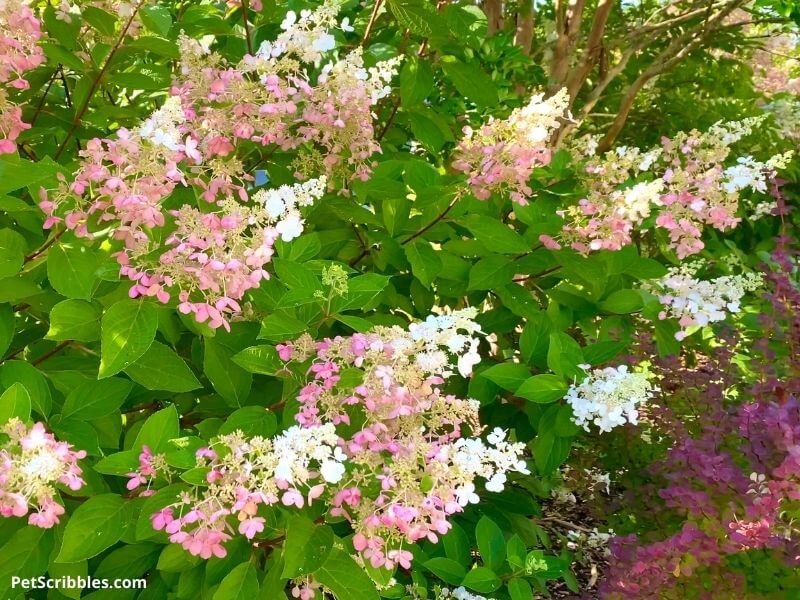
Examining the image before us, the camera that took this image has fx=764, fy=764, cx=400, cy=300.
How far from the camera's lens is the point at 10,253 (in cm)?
148

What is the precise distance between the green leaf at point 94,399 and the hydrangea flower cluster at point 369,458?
0.98ft

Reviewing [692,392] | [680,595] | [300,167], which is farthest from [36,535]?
[692,392]

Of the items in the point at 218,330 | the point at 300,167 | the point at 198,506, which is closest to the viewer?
the point at 198,506

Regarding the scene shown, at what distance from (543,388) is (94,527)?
991 millimetres

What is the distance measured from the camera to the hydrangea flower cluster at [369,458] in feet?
3.93

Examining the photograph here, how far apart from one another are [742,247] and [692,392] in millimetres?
2676

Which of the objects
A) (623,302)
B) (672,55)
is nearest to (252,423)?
(623,302)

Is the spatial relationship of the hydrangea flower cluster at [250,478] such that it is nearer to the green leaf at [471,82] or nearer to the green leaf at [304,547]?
the green leaf at [304,547]

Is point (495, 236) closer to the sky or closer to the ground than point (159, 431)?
closer to the sky

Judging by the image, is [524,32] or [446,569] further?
[524,32]

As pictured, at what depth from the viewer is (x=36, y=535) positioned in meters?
1.51

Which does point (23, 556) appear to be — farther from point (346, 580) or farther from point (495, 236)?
point (495, 236)

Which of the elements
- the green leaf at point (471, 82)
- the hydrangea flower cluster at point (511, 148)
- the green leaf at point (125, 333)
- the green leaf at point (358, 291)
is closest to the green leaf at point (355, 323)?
the green leaf at point (358, 291)

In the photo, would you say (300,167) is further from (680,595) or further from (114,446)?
(680,595)
